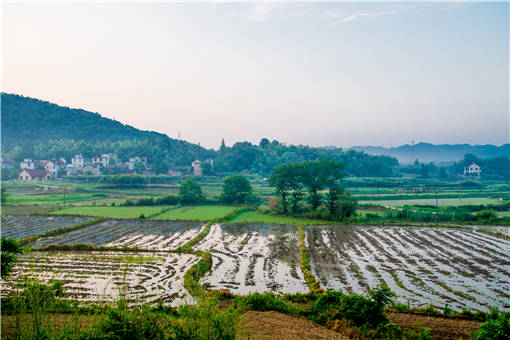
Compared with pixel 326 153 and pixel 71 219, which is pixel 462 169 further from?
pixel 71 219

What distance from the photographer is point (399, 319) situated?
972 cm

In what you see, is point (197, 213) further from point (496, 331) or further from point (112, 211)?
point (496, 331)

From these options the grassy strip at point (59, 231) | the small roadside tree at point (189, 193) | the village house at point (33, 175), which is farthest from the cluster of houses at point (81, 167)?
the grassy strip at point (59, 231)

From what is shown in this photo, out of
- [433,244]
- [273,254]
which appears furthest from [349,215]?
[273,254]

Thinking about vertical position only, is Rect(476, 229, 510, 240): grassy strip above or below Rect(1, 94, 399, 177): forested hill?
below

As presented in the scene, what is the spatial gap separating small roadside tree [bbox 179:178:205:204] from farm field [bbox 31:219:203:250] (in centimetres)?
1090

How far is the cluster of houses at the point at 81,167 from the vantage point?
65.9 metres

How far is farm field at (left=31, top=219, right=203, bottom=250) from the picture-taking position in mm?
20109

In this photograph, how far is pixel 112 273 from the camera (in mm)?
14219

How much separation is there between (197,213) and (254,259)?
56.9 feet

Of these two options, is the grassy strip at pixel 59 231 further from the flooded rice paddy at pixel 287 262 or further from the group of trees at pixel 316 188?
the group of trees at pixel 316 188

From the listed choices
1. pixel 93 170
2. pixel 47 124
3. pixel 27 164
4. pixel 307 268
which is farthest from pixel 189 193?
pixel 47 124

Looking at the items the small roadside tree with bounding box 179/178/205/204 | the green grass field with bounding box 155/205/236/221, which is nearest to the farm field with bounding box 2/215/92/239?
the green grass field with bounding box 155/205/236/221

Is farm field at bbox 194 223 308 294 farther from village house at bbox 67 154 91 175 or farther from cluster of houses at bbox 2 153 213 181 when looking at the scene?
village house at bbox 67 154 91 175
